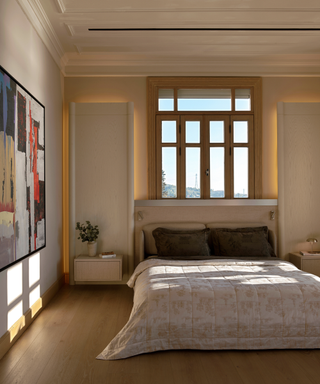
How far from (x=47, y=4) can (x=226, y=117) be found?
102 inches

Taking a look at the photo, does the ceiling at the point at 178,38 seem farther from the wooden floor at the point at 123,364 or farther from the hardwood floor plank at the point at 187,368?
the hardwood floor plank at the point at 187,368

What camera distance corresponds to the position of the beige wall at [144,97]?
4297 millimetres

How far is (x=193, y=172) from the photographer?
4.32 m

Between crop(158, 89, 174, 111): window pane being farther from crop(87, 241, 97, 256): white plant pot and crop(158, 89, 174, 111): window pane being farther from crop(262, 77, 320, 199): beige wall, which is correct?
crop(87, 241, 97, 256): white plant pot

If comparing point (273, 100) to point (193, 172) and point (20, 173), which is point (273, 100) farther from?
point (20, 173)

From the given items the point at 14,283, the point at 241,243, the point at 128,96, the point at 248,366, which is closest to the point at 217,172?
the point at 241,243

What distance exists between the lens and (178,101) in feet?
14.2

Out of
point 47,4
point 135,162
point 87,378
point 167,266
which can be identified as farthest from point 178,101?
point 87,378

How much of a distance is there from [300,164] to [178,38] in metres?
2.35

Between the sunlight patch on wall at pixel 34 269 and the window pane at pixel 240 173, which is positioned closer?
the sunlight patch on wall at pixel 34 269

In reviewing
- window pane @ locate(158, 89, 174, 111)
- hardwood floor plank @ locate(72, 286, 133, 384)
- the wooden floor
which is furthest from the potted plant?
window pane @ locate(158, 89, 174, 111)

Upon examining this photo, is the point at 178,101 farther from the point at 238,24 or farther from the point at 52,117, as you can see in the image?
the point at 52,117

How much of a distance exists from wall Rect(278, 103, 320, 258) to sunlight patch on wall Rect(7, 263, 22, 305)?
11.1 ft

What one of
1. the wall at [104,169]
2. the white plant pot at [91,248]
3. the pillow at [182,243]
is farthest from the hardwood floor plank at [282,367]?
the white plant pot at [91,248]
